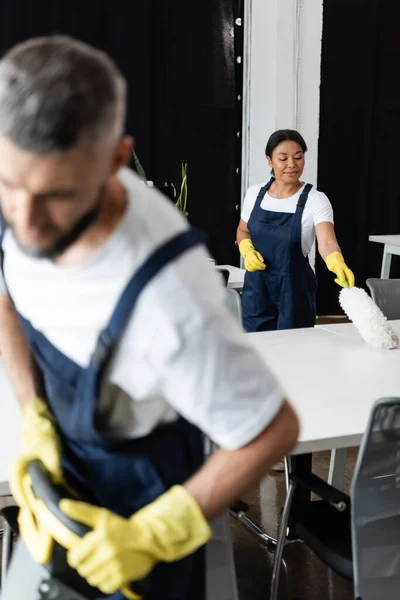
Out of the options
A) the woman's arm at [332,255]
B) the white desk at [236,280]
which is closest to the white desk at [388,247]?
the white desk at [236,280]

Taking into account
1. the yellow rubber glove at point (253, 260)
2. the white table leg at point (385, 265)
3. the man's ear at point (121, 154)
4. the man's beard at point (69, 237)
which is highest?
the man's ear at point (121, 154)

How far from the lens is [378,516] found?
5.77 ft

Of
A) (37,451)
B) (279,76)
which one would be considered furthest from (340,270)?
(279,76)

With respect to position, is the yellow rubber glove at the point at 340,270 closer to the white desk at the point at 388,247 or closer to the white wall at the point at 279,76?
the white desk at the point at 388,247

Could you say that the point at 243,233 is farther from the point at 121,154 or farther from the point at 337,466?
the point at 121,154

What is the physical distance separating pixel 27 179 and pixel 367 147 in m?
5.74

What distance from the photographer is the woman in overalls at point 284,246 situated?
3527 millimetres

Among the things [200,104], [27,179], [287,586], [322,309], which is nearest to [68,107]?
[27,179]

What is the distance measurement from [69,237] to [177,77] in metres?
5.02

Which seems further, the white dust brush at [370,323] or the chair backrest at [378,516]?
the white dust brush at [370,323]

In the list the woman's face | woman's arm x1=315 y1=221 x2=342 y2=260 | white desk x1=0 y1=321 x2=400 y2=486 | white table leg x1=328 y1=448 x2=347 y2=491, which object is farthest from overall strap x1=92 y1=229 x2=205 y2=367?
A: the woman's face

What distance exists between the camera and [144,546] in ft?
3.06

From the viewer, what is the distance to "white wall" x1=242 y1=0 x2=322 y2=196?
5648 millimetres

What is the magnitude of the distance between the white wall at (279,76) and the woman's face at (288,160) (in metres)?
2.23
